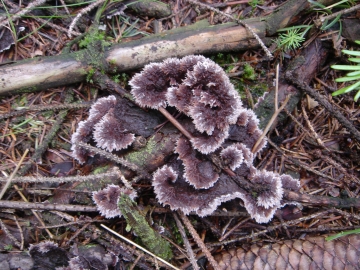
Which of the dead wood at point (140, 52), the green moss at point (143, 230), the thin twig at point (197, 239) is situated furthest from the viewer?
the dead wood at point (140, 52)

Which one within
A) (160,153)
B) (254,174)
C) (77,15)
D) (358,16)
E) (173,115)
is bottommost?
(254,174)

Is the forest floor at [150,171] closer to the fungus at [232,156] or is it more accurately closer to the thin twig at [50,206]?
the thin twig at [50,206]

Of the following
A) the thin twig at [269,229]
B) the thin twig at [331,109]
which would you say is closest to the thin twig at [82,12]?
the thin twig at [331,109]

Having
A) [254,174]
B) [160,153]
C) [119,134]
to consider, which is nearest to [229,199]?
[254,174]

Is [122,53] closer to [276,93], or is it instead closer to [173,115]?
[173,115]

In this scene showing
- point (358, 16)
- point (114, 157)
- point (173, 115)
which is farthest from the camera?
point (358, 16)

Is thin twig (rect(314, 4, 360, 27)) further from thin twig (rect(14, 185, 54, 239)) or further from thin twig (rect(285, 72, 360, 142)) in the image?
thin twig (rect(14, 185, 54, 239))
